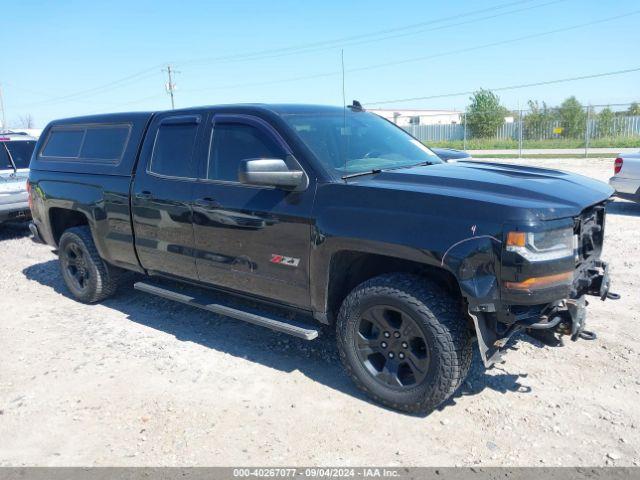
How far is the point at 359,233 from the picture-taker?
3350 millimetres

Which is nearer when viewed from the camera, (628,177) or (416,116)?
(628,177)

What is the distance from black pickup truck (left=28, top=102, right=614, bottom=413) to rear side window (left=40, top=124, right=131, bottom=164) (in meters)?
0.06

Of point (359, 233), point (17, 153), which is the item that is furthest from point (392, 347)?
point (17, 153)

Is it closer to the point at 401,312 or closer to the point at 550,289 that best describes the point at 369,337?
the point at 401,312

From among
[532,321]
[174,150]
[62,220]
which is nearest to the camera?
[532,321]

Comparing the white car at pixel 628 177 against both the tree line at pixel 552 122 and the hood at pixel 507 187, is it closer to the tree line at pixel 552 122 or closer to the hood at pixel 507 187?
the hood at pixel 507 187

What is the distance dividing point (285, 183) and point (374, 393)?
4.99ft

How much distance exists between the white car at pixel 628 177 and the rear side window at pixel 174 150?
26.1ft

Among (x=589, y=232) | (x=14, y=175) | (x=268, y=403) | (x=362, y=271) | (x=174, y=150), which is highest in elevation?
(x=174, y=150)

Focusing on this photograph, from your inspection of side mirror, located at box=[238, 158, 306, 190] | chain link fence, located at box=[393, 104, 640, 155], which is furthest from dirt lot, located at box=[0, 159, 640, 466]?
chain link fence, located at box=[393, 104, 640, 155]

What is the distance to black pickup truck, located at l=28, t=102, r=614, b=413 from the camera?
119 inches

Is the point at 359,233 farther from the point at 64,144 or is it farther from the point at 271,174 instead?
the point at 64,144

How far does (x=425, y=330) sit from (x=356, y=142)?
170cm

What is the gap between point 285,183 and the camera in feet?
11.8
